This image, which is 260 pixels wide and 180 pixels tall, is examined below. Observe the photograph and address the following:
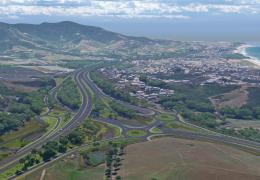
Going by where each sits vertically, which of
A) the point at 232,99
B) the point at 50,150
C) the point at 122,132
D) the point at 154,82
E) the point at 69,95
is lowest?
the point at 50,150

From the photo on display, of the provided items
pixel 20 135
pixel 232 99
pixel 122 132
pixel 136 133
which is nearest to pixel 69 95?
pixel 20 135

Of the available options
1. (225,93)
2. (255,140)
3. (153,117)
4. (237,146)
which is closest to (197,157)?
(237,146)

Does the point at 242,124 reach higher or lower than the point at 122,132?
higher

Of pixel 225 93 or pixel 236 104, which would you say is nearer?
pixel 236 104

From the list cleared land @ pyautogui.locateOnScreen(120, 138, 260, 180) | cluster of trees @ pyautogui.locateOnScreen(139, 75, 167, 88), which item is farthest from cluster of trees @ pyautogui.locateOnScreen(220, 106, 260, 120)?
cluster of trees @ pyautogui.locateOnScreen(139, 75, 167, 88)

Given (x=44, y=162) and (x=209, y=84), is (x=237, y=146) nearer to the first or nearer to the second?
(x=44, y=162)

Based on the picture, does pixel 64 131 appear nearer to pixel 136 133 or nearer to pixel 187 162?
pixel 136 133
